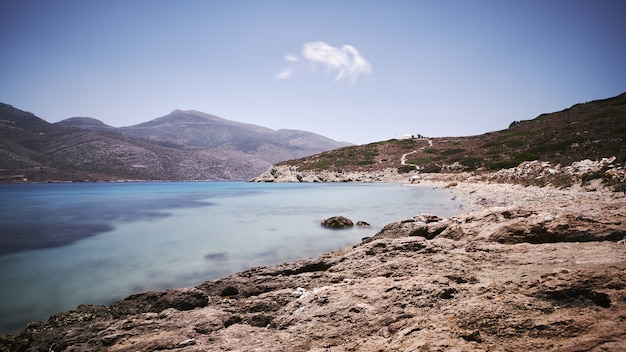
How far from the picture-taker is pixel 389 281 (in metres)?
4.52

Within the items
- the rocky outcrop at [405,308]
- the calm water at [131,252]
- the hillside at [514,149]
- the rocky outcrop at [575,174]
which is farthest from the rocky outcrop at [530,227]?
the hillside at [514,149]

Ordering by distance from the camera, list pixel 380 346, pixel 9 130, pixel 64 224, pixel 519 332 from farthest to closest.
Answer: pixel 9 130
pixel 64 224
pixel 380 346
pixel 519 332

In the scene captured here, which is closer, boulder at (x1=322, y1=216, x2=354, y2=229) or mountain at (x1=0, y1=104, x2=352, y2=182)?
boulder at (x1=322, y1=216, x2=354, y2=229)

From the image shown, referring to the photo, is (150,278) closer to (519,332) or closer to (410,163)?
(519,332)

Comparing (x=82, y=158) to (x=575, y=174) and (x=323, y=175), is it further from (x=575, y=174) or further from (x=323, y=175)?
(x=575, y=174)

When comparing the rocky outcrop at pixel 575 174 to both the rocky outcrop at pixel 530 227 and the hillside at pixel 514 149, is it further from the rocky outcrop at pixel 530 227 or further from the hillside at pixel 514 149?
the rocky outcrop at pixel 530 227

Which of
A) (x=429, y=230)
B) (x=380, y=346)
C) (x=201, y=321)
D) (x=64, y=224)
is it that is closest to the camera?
(x=380, y=346)

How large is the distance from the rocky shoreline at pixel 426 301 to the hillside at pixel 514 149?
23.2m

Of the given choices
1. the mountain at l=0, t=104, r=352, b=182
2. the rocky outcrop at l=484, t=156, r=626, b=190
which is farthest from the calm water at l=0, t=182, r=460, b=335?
the mountain at l=0, t=104, r=352, b=182

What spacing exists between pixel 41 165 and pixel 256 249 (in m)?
137

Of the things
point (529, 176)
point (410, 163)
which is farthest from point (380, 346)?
point (410, 163)

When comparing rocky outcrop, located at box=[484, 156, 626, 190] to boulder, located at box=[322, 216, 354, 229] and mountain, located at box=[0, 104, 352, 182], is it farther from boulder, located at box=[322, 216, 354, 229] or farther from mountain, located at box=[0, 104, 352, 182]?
mountain, located at box=[0, 104, 352, 182]

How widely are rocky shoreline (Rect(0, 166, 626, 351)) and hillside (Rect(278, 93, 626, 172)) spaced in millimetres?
23167

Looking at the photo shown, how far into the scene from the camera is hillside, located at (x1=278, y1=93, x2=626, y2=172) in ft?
145
